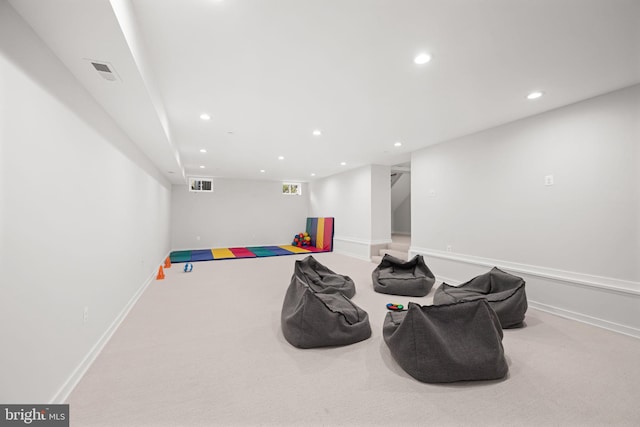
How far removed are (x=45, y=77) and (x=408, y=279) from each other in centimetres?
430

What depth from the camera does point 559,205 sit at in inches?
131

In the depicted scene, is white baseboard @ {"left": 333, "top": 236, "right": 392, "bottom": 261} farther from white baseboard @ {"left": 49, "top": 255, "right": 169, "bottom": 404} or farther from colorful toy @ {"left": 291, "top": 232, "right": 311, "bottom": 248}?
white baseboard @ {"left": 49, "top": 255, "right": 169, "bottom": 404}

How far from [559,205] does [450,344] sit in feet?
8.93

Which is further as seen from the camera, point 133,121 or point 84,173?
point 133,121

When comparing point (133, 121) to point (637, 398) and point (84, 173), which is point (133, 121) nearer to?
point (84, 173)

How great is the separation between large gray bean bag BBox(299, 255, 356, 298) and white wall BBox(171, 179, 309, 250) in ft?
19.9

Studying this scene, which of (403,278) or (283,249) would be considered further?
(283,249)

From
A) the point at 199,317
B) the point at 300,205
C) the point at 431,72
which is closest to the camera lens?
the point at 431,72

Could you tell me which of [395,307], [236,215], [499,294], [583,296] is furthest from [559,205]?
[236,215]

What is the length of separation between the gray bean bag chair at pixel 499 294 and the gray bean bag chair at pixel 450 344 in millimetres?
834

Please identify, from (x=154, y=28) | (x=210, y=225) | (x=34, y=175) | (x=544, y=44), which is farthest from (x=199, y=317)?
(x=210, y=225)

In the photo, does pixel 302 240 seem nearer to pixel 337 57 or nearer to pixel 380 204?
pixel 380 204

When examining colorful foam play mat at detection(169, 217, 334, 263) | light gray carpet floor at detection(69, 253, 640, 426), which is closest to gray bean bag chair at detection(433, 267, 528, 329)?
light gray carpet floor at detection(69, 253, 640, 426)

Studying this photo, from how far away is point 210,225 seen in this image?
9.34 metres
